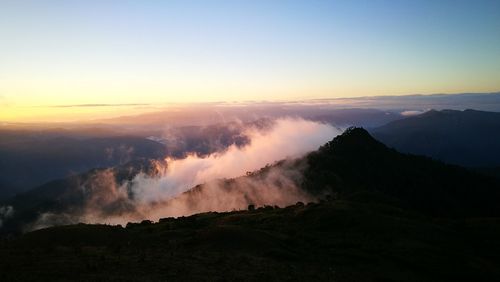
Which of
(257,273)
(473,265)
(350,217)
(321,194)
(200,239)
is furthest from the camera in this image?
(321,194)

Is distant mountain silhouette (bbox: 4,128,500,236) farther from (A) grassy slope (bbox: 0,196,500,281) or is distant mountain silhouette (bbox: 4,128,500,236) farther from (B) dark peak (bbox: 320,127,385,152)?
(A) grassy slope (bbox: 0,196,500,281)

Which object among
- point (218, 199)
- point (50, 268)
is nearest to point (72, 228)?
point (50, 268)

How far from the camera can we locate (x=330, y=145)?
7667 inches

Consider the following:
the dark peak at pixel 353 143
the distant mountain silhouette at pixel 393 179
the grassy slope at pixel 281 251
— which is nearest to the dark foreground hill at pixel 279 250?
the grassy slope at pixel 281 251

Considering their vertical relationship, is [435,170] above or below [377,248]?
below

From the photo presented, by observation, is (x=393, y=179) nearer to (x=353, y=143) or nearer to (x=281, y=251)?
(x=353, y=143)

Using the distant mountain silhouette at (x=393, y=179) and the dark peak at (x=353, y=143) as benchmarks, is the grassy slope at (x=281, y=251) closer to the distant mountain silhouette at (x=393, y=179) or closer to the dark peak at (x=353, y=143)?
the distant mountain silhouette at (x=393, y=179)

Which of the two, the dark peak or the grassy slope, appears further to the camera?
the dark peak

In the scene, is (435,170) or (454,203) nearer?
(454,203)

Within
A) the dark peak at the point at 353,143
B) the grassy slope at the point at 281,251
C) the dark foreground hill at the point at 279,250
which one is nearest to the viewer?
the grassy slope at the point at 281,251

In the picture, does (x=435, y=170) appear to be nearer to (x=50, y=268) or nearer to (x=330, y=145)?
(x=330, y=145)

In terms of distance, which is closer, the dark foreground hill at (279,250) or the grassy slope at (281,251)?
the grassy slope at (281,251)

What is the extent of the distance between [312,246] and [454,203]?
405 feet

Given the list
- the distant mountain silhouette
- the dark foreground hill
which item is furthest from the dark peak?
the dark foreground hill
